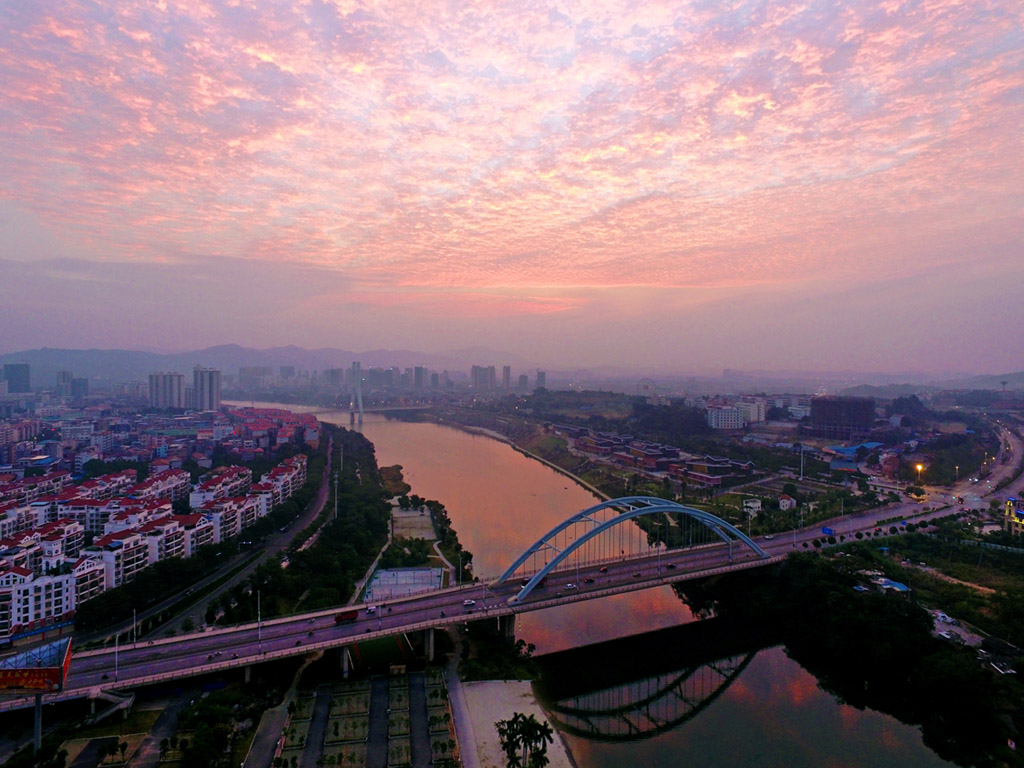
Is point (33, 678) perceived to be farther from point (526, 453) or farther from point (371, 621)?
point (526, 453)

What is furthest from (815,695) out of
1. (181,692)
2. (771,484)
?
(771,484)

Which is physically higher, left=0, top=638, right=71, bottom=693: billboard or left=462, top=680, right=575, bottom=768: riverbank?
left=0, top=638, right=71, bottom=693: billboard

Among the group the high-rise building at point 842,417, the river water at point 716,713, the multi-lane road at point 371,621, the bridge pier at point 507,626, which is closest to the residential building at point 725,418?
the high-rise building at point 842,417

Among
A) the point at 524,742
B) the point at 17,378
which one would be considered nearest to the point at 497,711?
the point at 524,742

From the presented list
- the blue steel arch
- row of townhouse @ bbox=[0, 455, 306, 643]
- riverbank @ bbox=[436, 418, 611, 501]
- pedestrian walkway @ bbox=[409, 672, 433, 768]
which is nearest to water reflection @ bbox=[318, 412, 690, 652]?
riverbank @ bbox=[436, 418, 611, 501]

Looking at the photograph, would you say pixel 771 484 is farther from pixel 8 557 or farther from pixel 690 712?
pixel 8 557

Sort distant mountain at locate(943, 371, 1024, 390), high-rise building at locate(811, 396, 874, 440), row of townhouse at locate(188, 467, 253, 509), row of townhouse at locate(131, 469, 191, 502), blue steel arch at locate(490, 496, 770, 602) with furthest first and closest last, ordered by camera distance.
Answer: distant mountain at locate(943, 371, 1024, 390), high-rise building at locate(811, 396, 874, 440), row of townhouse at locate(131, 469, 191, 502), row of townhouse at locate(188, 467, 253, 509), blue steel arch at locate(490, 496, 770, 602)

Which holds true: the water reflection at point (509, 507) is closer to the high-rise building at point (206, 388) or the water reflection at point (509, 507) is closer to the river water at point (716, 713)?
the river water at point (716, 713)

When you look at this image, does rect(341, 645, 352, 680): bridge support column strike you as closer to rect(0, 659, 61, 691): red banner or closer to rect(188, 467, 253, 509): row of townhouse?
rect(0, 659, 61, 691): red banner
